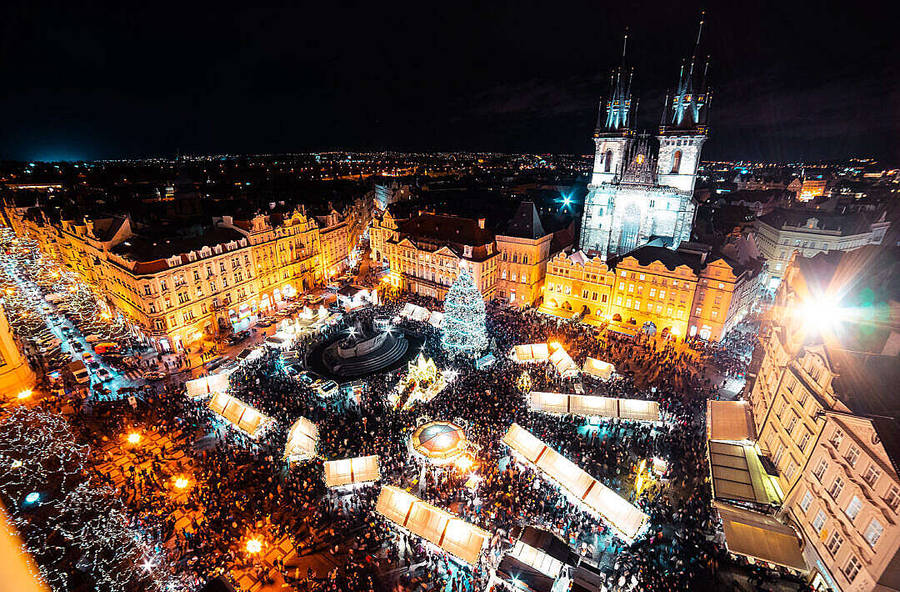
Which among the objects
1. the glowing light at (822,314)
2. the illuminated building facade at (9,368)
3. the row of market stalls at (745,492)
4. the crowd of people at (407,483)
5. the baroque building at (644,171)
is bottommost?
the crowd of people at (407,483)

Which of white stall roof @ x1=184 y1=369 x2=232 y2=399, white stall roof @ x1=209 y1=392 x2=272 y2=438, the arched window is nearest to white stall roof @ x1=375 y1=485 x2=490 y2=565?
white stall roof @ x1=209 y1=392 x2=272 y2=438

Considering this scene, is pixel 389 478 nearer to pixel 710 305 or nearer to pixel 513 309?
pixel 513 309

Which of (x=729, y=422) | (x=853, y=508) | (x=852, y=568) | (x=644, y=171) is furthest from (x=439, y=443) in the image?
(x=644, y=171)

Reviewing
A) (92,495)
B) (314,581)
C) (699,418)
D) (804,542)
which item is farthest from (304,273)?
(804,542)

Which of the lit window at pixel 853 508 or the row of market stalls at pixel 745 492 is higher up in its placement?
the lit window at pixel 853 508

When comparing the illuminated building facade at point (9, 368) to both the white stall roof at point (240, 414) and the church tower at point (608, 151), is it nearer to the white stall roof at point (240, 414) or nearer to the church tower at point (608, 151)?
the white stall roof at point (240, 414)

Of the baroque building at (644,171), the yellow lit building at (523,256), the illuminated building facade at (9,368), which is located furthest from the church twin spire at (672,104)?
the illuminated building facade at (9,368)

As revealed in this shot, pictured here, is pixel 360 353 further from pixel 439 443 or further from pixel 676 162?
pixel 676 162
